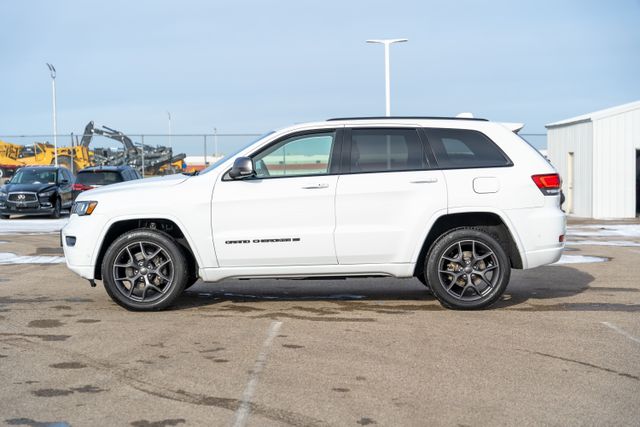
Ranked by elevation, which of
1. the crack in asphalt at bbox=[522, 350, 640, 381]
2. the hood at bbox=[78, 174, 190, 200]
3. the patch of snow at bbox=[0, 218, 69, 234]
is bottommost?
the crack in asphalt at bbox=[522, 350, 640, 381]

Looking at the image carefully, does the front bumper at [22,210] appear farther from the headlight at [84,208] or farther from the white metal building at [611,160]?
the headlight at [84,208]

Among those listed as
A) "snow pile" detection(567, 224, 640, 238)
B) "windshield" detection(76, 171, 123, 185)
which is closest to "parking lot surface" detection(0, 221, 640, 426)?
"snow pile" detection(567, 224, 640, 238)

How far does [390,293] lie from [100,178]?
50.6 feet

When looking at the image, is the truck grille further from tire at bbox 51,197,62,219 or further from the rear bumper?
the rear bumper

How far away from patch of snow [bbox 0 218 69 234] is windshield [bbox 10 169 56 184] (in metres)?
1.32

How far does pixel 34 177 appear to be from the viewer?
1056 inches

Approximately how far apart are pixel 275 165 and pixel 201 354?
2.54m

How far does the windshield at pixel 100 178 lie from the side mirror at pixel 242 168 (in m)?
15.3

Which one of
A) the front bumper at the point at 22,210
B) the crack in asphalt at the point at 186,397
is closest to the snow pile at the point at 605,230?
the crack in asphalt at the point at 186,397

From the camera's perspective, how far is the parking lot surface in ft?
16.4

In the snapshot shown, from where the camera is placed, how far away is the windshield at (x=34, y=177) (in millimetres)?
26641

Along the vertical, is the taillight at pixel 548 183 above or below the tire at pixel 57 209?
above

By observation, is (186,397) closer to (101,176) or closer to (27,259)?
(27,259)

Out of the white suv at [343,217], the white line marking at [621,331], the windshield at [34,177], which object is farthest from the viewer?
the windshield at [34,177]
